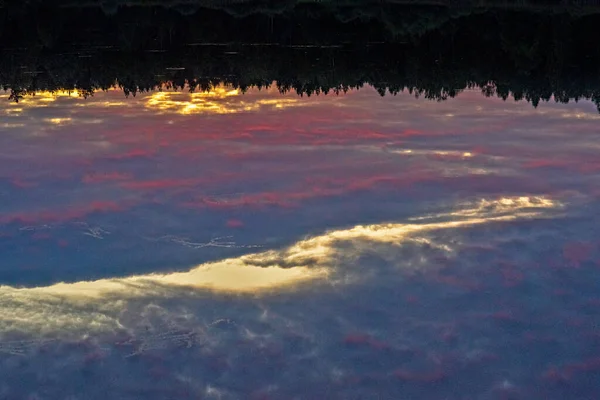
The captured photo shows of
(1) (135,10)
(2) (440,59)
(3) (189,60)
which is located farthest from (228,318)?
(1) (135,10)

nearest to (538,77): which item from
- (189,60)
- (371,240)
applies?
(189,60)

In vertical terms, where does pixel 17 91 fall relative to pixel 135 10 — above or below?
below

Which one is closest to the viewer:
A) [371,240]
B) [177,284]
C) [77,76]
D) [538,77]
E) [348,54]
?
[177,284]

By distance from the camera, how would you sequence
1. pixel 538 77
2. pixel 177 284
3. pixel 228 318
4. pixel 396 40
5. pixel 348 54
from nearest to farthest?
pixel 228 318 < pixel 177 284 < pixel 538 77 < pixel 348 54 < pixel 396 40

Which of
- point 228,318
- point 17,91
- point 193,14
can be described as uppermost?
point 193,14

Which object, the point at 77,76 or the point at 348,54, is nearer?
the point at 77,76

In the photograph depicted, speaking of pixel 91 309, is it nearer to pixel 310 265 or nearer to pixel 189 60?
pixel 310 265
